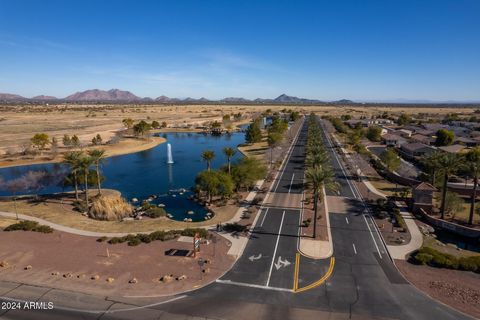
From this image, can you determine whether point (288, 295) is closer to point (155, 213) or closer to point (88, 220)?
point (155, 213)

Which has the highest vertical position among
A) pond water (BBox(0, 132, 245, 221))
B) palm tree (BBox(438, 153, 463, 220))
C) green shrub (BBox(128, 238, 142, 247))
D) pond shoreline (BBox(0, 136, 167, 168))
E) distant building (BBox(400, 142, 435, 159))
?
palm tree (BBox(438, 153, 463, 220))

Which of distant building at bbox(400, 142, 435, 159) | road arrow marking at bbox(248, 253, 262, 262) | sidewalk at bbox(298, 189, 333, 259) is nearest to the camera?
road arrow marking at bbox(248, 253, 262, 262)

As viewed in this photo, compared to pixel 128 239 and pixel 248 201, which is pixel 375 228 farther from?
pixel 128 239

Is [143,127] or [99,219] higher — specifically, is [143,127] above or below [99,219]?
above

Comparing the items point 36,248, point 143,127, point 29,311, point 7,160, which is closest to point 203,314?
point 29,311

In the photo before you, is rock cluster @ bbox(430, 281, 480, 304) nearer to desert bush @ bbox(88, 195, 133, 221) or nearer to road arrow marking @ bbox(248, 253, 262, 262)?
road arrow marking @ bbox(248, 253, 262, 262)

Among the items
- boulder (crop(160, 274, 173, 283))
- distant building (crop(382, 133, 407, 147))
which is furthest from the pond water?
distant building (crop(382, 133, 407, 147))

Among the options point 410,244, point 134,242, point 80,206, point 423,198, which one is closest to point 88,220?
point 80,206
